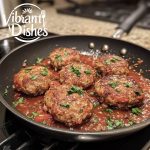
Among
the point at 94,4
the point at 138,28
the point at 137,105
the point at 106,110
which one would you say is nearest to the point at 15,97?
the point at 106,110

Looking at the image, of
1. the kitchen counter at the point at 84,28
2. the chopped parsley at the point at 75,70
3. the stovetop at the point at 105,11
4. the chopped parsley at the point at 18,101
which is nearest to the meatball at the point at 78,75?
the chopped parsley at the point at 75,70

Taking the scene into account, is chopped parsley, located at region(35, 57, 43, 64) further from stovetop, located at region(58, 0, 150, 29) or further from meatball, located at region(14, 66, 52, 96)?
stovetop, located at region(58, 0, 150, 29)

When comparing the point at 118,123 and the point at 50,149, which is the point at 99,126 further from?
the point at 50,149

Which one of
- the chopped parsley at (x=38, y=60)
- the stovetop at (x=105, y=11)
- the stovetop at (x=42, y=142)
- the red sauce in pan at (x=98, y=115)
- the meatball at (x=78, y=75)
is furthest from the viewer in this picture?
the stovetop at (x=105, y=11)

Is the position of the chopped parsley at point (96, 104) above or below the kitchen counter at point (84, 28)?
above

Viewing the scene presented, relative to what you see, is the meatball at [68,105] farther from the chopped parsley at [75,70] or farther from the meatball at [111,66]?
the meatball at [111,66]
